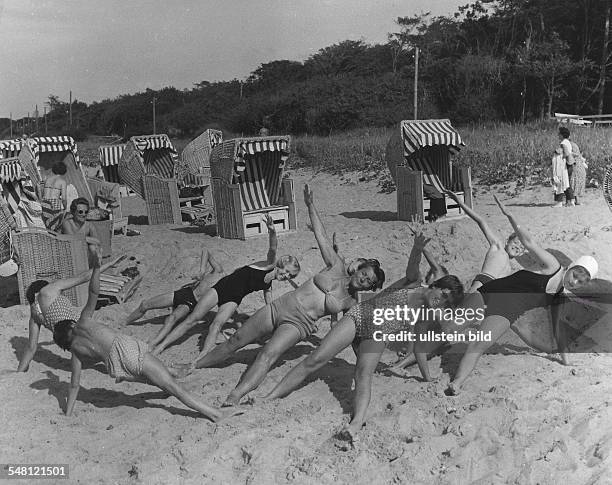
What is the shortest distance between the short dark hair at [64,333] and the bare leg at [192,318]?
106cm

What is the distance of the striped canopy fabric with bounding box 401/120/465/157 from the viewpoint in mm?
8734

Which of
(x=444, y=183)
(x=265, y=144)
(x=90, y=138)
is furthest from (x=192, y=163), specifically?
(x=90, y=138)

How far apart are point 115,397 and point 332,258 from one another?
1824 mm

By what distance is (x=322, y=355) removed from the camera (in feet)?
14.1

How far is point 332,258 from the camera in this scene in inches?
188

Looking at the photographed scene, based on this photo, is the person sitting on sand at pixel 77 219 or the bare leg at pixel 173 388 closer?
the bare leg at pixel 173 388

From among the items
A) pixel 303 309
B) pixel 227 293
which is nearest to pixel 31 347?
pixel 227 293

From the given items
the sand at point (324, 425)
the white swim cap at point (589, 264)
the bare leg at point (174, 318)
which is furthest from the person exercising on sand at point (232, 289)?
the white swim cap at point (589, 264)

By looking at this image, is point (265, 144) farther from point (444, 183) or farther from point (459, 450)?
point (459, 450)

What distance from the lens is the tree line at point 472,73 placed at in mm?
17531

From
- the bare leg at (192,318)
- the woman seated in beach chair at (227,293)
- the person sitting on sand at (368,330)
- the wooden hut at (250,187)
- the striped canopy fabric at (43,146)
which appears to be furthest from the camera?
the striped canopy fabric at (43,146)

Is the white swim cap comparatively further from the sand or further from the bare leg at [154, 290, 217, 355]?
the bare leg at [154, 290, 217, 355]

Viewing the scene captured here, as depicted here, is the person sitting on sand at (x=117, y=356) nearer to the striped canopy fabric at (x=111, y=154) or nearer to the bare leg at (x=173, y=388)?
the bare leg at (x=173, y=388)

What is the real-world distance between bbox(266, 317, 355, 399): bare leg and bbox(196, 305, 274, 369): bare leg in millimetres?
478
